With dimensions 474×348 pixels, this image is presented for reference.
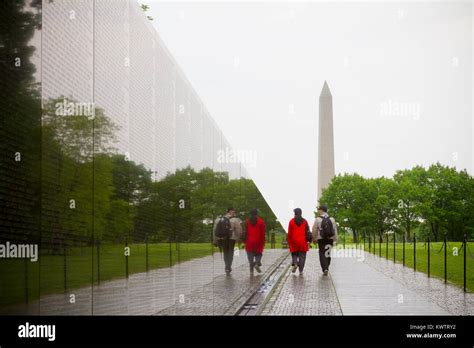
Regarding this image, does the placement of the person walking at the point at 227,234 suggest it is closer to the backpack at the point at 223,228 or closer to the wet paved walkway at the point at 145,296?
the backpack at the point at 223,228

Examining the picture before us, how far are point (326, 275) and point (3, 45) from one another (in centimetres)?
1333

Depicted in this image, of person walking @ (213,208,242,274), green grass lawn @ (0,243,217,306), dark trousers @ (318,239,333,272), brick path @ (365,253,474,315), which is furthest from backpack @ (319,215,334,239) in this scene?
green grass lawn @ (0,243,217,306)

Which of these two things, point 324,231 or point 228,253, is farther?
point 324,231

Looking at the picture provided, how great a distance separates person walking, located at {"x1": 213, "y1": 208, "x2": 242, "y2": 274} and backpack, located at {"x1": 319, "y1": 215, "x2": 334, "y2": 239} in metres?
2.00

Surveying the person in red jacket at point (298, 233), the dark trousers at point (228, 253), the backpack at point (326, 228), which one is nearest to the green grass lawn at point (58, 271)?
the dark trousers at point (228, 253)

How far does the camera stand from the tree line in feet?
204

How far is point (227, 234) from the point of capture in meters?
14.3

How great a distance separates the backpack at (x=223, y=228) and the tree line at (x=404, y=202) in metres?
45.3

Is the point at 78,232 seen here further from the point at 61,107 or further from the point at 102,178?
the point at 61,107

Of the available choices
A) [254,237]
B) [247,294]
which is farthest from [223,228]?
[254,237]

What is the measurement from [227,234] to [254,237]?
14.8 ft

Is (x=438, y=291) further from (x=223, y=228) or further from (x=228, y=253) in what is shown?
(x=228, y=253)

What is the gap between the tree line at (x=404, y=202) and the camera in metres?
62.0
